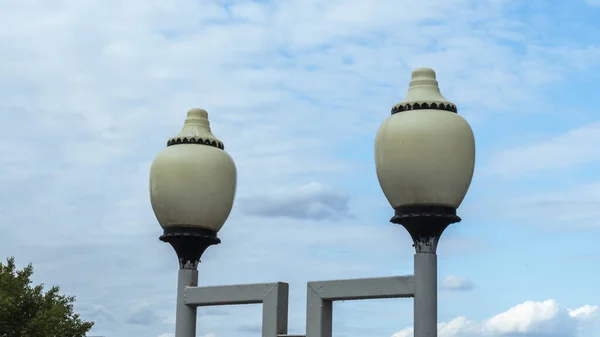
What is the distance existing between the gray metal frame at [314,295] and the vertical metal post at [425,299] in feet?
0.21

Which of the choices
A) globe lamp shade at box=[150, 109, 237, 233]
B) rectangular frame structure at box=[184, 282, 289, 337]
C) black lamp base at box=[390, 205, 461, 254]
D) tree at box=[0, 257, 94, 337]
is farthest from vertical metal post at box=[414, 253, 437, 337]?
tree at box=[0, 257, 94, 337]

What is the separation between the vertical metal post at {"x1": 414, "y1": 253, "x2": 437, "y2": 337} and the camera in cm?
723

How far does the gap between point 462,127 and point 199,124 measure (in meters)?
2.97

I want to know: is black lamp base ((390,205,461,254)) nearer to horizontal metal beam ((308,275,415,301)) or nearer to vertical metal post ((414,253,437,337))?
vertical metal post ((414,253,437,337))

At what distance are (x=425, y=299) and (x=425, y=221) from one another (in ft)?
1.87

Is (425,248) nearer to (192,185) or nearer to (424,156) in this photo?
(424,156)

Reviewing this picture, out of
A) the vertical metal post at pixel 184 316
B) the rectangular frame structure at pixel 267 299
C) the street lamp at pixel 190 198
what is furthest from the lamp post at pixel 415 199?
the street lamp at pixel 190 198

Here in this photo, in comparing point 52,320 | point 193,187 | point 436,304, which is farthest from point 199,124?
point 52,320

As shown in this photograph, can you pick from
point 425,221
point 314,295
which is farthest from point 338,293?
point 425,221

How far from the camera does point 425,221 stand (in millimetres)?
7383

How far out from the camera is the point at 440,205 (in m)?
7.38

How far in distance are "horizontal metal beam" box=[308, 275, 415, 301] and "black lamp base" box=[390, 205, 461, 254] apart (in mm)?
283

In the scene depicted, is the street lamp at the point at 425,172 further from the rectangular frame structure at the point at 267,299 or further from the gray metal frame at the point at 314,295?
the rectangular frame structure at the point at 267,299

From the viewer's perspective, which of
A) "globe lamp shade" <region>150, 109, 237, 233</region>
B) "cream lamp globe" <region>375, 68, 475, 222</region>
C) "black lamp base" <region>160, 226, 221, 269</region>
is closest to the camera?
"cream lamp globe" <region>375, 68, 475, 222</region>
